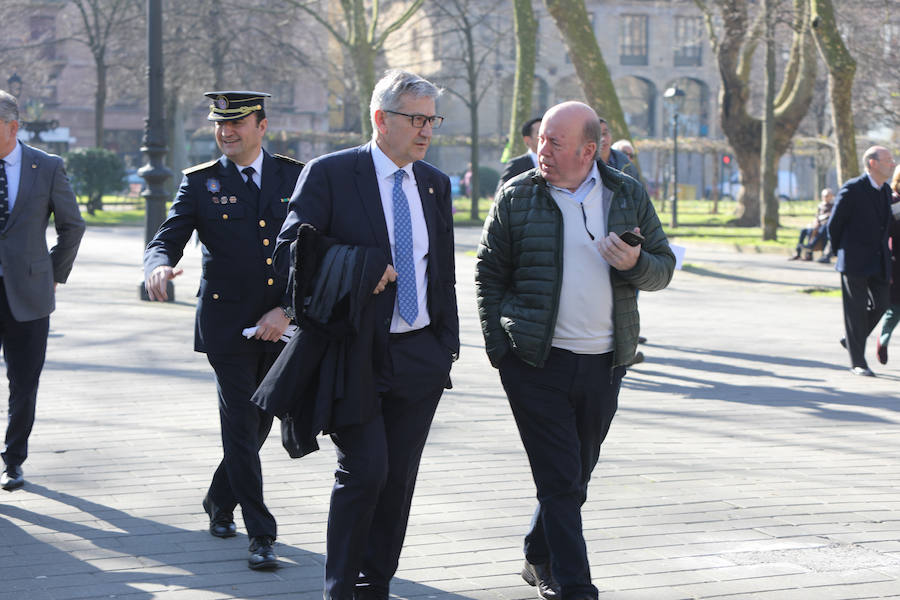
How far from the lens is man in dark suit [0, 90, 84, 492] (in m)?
6.08

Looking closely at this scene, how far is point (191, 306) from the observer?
14.7 meters

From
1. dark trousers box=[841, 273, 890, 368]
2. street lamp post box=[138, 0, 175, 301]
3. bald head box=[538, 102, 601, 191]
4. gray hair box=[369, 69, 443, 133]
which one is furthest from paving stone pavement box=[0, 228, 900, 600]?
street lamp post box=[138, 0, 175, 301]

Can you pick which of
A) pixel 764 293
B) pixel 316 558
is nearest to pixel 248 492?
pixel 316 558

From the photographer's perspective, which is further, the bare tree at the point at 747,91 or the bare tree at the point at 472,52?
the bare tree at the point at 472,52

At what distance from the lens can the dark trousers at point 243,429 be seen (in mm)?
5004

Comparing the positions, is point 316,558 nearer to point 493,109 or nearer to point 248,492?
point 248,492

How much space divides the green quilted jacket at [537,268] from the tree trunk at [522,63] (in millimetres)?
18774

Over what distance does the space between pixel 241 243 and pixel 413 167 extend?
1.04 m

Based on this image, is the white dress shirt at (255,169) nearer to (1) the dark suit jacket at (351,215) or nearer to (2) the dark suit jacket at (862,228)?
(1) the dark suit jacket at (351,215)

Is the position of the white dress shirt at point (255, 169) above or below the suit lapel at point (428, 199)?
above

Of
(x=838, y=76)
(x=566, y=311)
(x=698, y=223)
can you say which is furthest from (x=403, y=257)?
(x=698, y=223)

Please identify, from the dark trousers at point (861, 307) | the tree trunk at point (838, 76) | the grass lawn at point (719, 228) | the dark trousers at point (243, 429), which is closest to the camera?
the dark trousers at point (243, 429)

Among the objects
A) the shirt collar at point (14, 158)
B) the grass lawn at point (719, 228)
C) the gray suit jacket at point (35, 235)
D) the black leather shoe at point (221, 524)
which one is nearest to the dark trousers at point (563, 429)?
the black leather shoe at point (221, 524)

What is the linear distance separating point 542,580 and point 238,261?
5.76 ft
